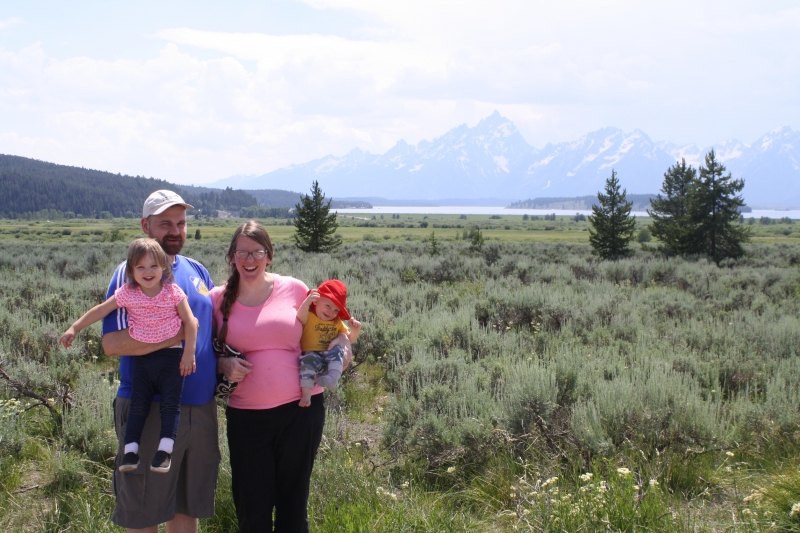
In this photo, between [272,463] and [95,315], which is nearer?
[95,315]

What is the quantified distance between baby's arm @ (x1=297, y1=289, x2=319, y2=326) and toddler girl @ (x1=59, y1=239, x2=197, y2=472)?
556 mm

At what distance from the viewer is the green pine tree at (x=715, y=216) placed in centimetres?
2403

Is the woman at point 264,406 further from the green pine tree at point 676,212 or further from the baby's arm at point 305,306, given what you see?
the green pine tree at point 676,212

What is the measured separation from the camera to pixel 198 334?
2891 mm

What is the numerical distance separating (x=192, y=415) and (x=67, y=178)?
231 metres

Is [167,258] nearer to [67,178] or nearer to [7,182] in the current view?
[7,182]

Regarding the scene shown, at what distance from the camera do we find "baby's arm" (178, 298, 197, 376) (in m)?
2.74

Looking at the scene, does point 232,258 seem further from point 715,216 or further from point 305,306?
A: point 715,216

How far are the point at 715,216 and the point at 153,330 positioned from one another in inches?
1050

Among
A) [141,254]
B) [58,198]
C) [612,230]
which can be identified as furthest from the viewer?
[58,198]

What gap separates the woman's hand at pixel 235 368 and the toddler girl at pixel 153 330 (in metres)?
0.17

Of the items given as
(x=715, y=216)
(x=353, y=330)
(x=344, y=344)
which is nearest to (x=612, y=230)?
(x=715, y=216)

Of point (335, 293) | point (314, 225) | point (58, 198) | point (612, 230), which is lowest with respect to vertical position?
point (335, 293)

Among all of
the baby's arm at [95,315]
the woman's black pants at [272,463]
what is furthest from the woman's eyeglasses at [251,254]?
the woman's black pants at [272,463]
